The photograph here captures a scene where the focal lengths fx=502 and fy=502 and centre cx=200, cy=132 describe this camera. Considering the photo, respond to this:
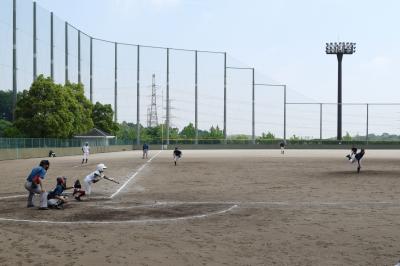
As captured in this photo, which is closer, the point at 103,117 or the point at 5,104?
the point at 103,117

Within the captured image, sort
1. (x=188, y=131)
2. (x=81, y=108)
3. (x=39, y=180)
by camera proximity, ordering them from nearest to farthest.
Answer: (x=39, y=180) → (x=81, y=108) → (x=188, y=131)

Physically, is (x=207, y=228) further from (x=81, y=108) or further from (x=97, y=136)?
(x=97, y=136)

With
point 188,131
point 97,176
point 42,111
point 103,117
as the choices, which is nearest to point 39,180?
point 97,176

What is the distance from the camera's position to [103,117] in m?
87.9

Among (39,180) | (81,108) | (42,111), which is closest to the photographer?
(39,180)

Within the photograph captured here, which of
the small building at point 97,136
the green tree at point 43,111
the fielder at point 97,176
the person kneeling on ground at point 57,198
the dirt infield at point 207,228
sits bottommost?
the dirt infield at point 207,228

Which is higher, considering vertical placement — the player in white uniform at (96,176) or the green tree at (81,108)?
the green tree at (81,108)

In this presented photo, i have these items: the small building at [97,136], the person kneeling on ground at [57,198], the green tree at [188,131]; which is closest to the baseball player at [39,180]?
the person kneeling on ground at [57,198]

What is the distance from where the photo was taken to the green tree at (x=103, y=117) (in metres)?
86.8

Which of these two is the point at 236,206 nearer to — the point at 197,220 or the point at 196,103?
the point at 197,220

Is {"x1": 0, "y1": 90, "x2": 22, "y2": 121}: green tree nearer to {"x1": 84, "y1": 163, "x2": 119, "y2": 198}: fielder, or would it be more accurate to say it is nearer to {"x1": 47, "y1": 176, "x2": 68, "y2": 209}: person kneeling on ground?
{"x1": 84, "y1": 163, "x2": 119, "y2": 198}: fielder

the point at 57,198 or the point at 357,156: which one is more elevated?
the point at 357,156

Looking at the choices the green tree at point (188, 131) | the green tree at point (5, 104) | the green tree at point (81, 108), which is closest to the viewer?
the green tree at point (81, 108)

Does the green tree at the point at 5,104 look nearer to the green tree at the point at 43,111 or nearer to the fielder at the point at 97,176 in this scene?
the green tree at the point at 43,111
